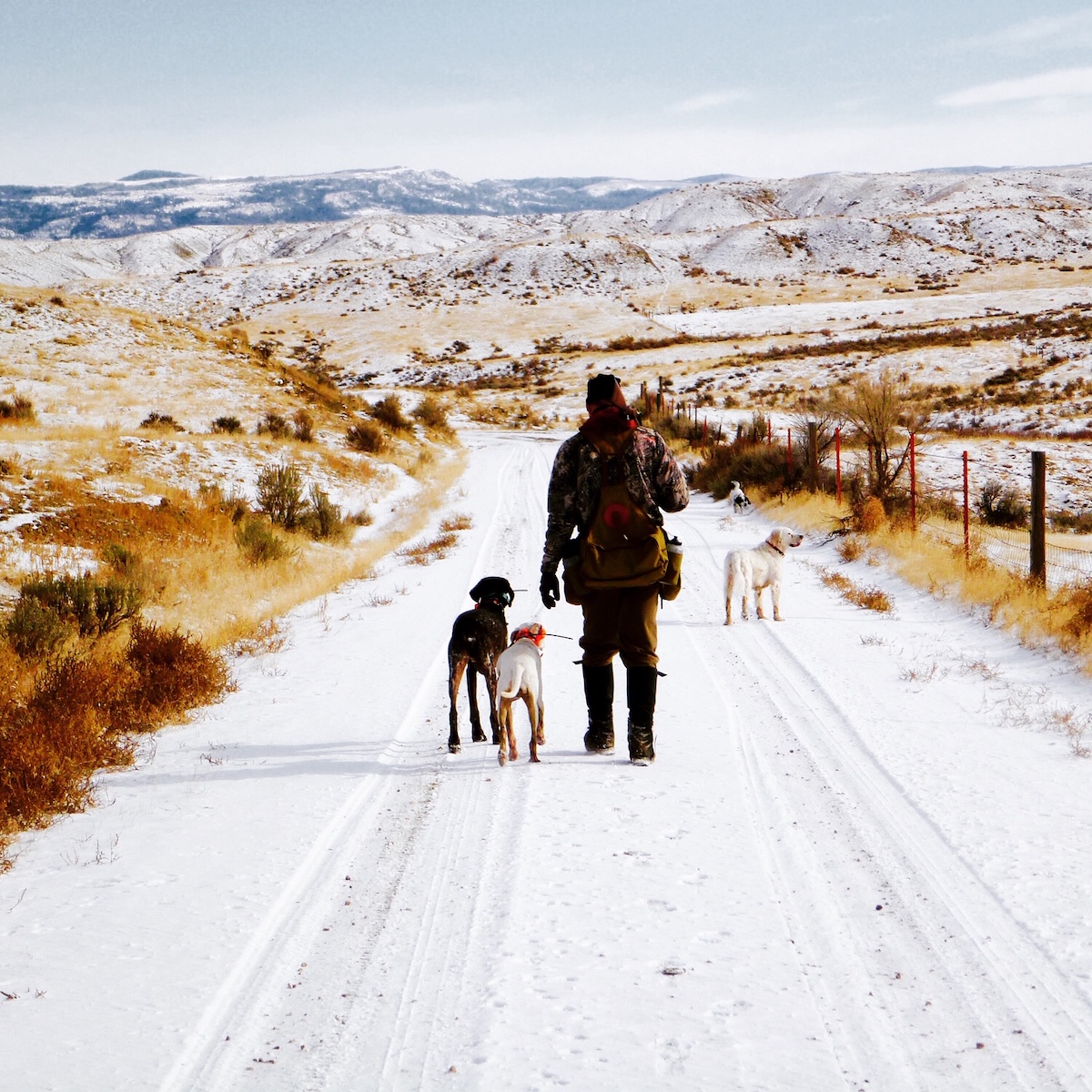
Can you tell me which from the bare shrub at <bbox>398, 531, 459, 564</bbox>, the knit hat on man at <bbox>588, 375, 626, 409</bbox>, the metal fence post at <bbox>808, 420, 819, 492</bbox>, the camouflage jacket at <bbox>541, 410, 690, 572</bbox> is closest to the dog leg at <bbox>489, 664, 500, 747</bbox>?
the camouflage jacket at <bbox>541, 410, 690, 572</bbox>

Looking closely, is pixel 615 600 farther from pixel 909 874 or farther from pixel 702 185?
pixel 702 185

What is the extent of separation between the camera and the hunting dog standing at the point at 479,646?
5.47 metres

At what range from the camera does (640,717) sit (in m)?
5.16

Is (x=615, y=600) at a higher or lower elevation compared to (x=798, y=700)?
higher

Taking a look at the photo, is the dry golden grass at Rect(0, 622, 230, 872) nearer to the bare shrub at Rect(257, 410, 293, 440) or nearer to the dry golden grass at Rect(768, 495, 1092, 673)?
the dry golden grass at Rect(768, 495, 1092, 673)

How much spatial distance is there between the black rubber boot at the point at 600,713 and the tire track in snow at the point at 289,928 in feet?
2.16

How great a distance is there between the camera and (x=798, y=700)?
634 cm

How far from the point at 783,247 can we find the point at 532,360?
5725 cm

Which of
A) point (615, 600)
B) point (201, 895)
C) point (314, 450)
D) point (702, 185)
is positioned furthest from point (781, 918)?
point (702, 185)

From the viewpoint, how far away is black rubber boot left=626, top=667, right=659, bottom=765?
5.09 m

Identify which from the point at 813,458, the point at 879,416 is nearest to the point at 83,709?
the point at 813,458

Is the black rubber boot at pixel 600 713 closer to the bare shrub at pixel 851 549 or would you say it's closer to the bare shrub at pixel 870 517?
the bare shrub at pixel 851 549

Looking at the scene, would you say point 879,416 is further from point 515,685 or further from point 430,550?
point 515,685

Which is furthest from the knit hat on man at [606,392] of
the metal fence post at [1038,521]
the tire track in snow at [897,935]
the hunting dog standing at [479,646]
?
the metal fence post at [1038,521]
